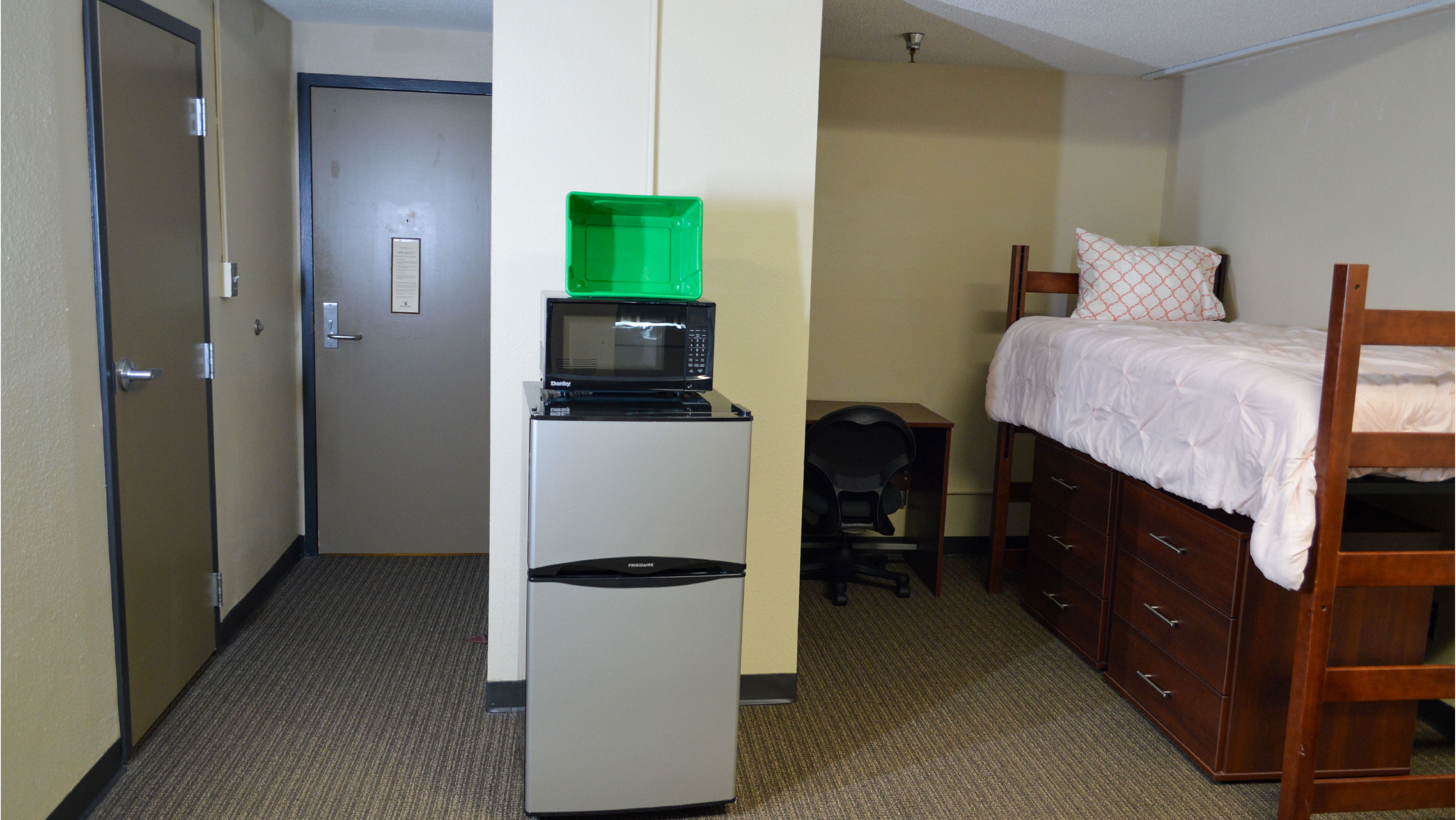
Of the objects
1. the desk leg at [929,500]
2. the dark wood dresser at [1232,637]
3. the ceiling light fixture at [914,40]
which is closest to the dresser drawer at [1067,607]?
the dark wood dresser at [1232,637]

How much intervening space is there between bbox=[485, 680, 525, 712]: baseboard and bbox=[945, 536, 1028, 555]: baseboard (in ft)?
8.20

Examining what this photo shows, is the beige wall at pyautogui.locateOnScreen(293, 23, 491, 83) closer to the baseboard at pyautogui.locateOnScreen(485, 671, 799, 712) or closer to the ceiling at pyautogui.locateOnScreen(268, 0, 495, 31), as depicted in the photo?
the ceiling at pyautogui.locateOnScreen(268, 0, 495, 31)

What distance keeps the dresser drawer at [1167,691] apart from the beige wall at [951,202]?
165 centimetres

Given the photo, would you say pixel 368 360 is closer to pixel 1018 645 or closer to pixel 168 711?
pixel 168 711

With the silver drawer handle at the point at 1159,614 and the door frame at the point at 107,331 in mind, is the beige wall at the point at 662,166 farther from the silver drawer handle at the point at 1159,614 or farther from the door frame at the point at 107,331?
the silver drawer handle at the point at 1159,614

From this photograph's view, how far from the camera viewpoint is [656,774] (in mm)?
2346

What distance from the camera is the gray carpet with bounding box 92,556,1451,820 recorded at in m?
2.47

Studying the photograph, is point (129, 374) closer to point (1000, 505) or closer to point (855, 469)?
point (855, 469)

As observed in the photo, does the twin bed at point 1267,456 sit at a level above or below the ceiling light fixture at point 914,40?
below

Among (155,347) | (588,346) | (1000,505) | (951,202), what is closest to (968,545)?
(1000,505)

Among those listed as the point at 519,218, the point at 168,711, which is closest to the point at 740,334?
the point at 519,218

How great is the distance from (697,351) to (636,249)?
1.25 feet

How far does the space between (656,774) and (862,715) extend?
2.92 ft

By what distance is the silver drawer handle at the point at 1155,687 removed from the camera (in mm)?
2869
